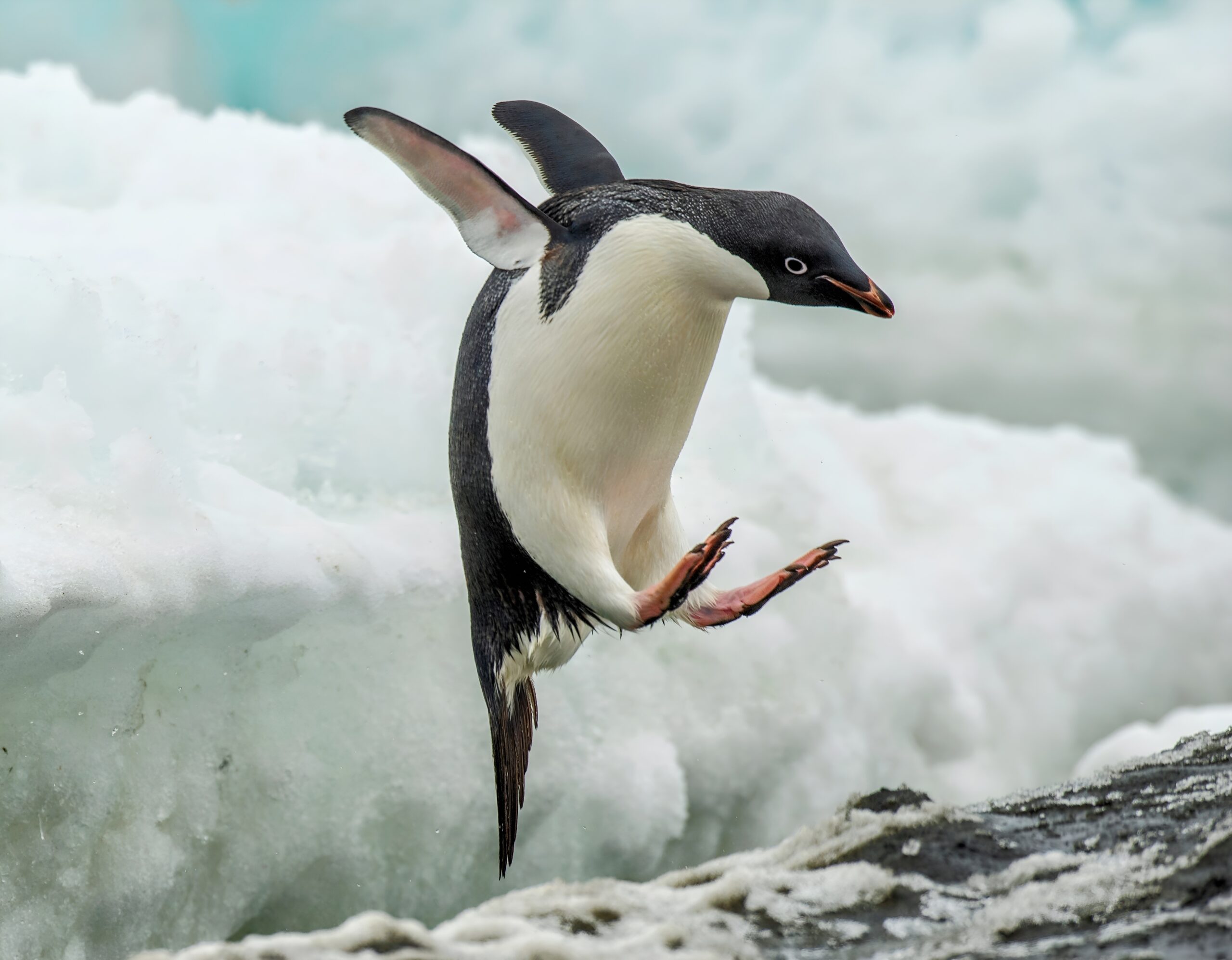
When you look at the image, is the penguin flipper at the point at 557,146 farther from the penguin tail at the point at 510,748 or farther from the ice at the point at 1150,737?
the ice at the point at 1150,737

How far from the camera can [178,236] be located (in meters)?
2.45

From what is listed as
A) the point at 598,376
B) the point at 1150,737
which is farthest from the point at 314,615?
the point at 1150,737

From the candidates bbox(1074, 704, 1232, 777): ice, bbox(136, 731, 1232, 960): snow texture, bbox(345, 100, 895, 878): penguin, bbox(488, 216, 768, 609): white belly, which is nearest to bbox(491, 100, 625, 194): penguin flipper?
bbox(345, 100, 895, 878): penguin

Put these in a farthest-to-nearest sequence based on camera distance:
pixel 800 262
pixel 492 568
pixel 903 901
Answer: pixel 492 568, pixel 800 262, pixel 903 901

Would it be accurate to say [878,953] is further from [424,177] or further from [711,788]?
[711,788]

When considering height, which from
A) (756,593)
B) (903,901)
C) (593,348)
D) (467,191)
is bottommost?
(903,901)

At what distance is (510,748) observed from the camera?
60.7 inches

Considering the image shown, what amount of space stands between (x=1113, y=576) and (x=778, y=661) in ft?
5.35

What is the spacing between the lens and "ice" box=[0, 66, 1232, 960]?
5.26 ft

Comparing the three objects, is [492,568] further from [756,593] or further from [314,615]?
[314,615]

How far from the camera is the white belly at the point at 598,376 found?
131cm

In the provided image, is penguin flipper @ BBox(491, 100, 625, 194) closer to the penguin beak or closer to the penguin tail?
the penguin beak

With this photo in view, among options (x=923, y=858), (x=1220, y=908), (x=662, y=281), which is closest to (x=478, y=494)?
(x=662, y=281)

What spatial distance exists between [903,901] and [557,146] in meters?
1.07
